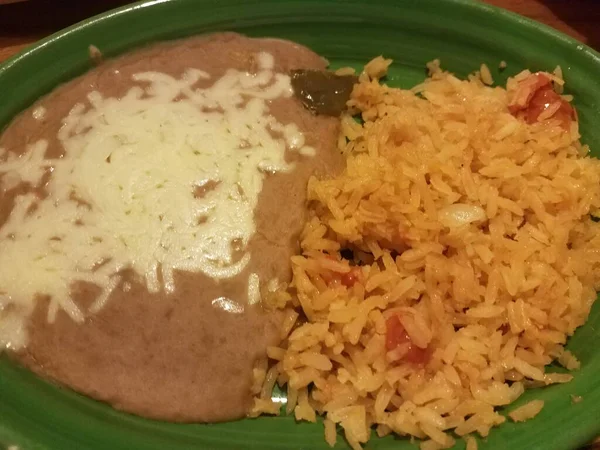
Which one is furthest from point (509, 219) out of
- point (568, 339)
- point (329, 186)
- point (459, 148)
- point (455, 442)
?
point (455, 442)

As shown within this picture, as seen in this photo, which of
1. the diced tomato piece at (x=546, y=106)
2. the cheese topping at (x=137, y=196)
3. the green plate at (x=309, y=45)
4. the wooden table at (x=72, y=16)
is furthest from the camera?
the wooden table at (x=72, y=16)

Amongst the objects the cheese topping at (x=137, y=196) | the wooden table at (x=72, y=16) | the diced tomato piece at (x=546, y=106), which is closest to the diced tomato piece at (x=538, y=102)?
the diced tomato piece at (x=546, y=106)

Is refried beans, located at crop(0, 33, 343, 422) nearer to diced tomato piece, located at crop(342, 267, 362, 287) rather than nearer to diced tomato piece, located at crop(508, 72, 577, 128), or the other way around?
diced tomato piece, located at crop(342, 267, 362, 287)

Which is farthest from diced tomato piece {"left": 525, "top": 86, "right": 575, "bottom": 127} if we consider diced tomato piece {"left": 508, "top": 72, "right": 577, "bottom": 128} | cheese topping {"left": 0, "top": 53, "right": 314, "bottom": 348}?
cheese topping {"left": 0, "top": 53, "right": 314, "bottom": 348}

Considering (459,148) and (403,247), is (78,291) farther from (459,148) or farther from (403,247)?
(459,148)

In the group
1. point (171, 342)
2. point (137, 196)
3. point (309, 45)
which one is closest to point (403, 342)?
point (171, 342)

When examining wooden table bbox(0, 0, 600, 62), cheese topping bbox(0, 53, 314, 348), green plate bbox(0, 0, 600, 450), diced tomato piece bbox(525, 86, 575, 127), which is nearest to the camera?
green plate bbox(0, 0, 600, 450)

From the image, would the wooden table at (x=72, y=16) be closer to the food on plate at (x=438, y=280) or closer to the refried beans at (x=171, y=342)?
the food on plate at (x=438, y=280)
